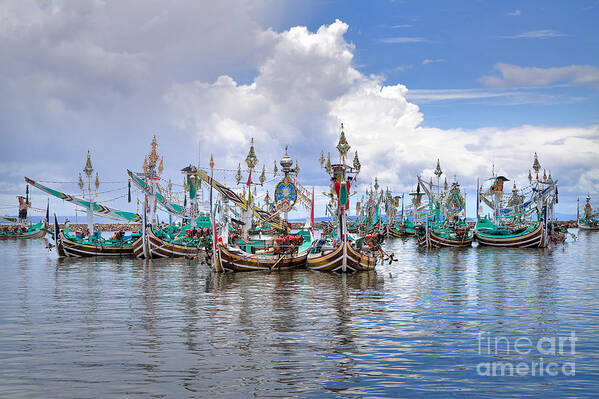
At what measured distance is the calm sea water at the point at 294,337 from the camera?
11.1m

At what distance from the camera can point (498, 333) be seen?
52.8 ft

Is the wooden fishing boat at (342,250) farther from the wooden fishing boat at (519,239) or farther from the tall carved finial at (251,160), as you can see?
the wooden fishing boat at (519,239)

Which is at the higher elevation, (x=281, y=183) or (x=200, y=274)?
(x=281, y=183)

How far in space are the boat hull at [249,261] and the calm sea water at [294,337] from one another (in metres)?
4.12

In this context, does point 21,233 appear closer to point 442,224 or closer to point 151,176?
point 151,176

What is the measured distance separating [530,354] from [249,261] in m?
23.2

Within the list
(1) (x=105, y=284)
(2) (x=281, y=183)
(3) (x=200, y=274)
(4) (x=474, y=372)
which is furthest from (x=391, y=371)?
(2) (x=281, y=183)

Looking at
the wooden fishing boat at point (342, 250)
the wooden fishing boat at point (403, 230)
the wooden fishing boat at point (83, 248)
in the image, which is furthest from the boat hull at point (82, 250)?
the wooden fishing boat at point (403, 230)

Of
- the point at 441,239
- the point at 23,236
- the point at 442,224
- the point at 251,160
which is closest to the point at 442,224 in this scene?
the point at 442,224

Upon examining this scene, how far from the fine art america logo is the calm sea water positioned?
0.28 ft

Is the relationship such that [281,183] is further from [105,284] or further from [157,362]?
[157,362]

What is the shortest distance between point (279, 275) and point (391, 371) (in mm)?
21310

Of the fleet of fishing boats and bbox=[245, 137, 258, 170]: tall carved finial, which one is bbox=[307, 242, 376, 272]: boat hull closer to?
the fleet of fishing boats

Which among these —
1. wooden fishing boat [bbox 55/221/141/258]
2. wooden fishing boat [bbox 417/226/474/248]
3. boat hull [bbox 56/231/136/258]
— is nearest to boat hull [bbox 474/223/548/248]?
wooden fishing boat [bbox 417/226/474/248]
